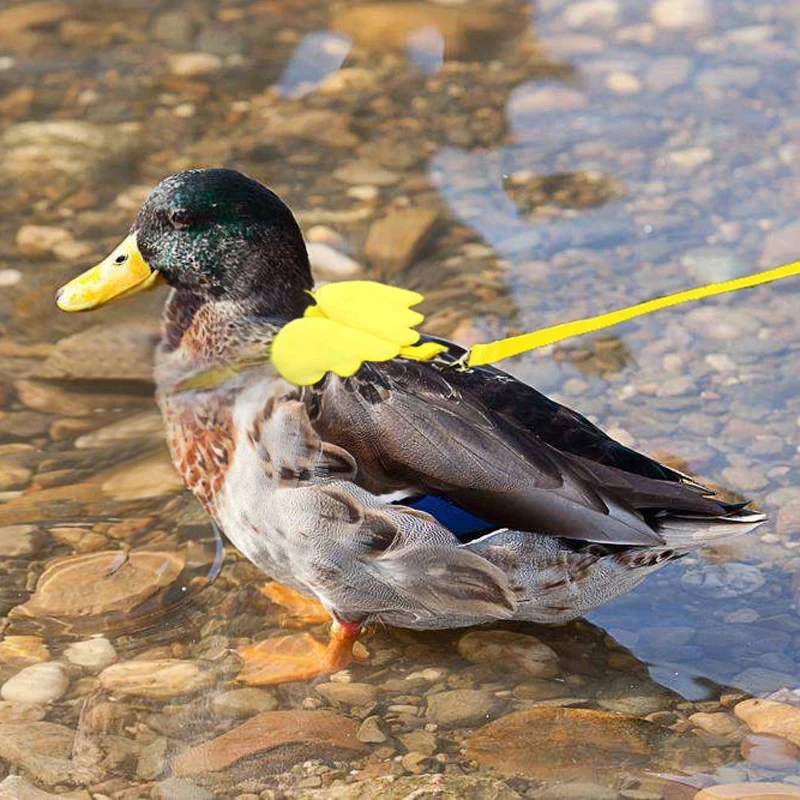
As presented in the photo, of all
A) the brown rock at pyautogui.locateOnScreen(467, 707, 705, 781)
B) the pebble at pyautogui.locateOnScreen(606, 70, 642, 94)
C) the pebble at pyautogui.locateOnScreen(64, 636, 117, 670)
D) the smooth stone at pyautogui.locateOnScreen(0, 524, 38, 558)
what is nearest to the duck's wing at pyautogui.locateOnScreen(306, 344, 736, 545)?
the brown rock at pyautogui.locateOnScreen(467, 707, 705, 781)

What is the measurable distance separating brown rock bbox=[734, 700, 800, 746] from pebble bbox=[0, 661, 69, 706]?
1.71 metres

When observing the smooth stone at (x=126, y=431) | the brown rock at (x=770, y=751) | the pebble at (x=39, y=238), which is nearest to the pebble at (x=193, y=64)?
the pebble at (x=39, y=238)

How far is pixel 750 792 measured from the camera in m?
3.36

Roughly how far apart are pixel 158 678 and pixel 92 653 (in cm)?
23

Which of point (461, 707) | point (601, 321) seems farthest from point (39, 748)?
point (601, 321)

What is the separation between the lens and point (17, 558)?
14.4 feet

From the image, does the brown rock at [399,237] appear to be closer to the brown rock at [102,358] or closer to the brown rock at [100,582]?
the brown rock at [102,358]

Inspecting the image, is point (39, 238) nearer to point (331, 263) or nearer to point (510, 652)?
point (331, 263)

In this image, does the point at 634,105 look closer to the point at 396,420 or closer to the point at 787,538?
the point at 787,538

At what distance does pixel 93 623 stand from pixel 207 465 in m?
0.59

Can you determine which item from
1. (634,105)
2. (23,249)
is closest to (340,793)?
(23,249)

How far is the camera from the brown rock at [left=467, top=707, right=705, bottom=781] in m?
3.49

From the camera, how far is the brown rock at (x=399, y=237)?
5.85 meters

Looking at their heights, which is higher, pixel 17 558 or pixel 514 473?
pixel 514 473
